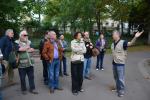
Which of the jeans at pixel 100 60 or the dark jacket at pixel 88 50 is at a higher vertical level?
the dark jacket at pixel 88 50

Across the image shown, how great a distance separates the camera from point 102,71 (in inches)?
597

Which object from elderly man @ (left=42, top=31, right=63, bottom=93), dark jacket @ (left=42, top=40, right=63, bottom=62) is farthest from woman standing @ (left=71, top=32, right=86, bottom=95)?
dark jacket @ (left=42, top=40, right=63, bottom=62)

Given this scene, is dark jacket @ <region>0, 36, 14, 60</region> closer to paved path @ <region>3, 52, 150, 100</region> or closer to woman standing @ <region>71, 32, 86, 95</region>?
paved path @ <region>3, 52, 150, 100</region>

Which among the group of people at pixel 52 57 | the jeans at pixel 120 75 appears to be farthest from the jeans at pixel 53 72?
the jeans at pixel 120 75

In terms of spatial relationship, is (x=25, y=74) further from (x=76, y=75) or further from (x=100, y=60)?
(x=100, y=60)

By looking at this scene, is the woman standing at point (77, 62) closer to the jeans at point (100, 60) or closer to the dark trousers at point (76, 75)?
the dark trousers at point (76, 75)

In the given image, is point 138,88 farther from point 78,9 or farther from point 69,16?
point 69,16

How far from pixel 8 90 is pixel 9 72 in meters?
0.93

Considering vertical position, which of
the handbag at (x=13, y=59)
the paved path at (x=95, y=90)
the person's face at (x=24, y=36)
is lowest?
the paved path at (x=95, y=90)

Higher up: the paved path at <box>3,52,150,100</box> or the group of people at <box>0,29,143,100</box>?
the group of people at <box>0,29,143,100</box>

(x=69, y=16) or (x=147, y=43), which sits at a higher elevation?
(x=69, y=16)

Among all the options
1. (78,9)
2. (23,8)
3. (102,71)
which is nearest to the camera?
(102,71)

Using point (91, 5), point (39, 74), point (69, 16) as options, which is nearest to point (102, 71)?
point (39, 74)

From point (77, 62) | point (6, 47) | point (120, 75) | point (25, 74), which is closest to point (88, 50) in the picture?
point (77, 62)
